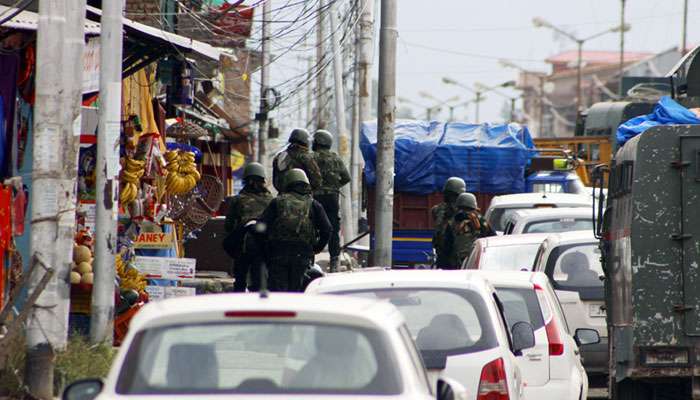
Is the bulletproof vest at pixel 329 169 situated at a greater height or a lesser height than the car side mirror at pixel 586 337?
greater

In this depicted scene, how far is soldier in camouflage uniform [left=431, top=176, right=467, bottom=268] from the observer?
19.4 metres

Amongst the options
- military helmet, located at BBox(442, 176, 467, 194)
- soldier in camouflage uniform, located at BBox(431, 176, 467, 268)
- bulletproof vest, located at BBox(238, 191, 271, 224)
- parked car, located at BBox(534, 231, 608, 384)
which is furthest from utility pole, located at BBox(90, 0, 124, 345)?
military helmet, located at BBox(442, 176, 467, 194)

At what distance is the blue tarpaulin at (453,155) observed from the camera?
90.4 feet

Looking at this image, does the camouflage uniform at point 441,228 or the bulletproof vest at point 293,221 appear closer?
the bulletproof vest at point 293,221

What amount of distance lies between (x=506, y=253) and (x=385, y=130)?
5.72m

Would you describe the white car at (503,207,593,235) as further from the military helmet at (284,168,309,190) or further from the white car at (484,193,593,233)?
the military helmet at (284,168,309,190)

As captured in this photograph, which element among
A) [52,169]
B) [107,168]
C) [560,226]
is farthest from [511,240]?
[52,169]

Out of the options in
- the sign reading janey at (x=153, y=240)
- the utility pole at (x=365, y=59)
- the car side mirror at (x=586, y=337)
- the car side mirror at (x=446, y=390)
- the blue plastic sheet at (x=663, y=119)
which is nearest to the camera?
the car side mirror at (x=446, y=390)

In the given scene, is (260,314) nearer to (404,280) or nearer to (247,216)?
(404,280)

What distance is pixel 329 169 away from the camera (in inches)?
739

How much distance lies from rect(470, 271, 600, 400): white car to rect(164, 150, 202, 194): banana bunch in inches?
280

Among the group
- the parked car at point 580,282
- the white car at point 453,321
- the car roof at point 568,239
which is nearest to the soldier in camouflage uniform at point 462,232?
the car roof at point 568,239

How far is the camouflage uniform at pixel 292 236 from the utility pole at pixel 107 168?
2.84 metres

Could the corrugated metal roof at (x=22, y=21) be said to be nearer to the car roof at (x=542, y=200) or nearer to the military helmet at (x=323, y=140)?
the military helmet at (x=323, y=140)
